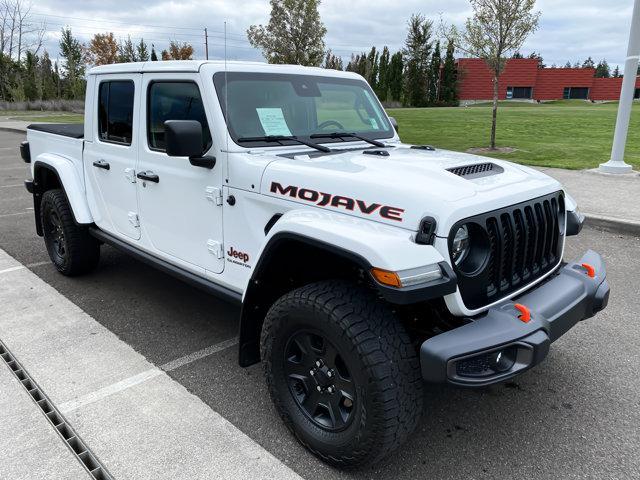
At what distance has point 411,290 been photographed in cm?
203

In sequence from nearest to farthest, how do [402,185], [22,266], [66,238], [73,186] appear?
1. [402,185]
2. [73,186]
3. [66,238]
4. [22,266]

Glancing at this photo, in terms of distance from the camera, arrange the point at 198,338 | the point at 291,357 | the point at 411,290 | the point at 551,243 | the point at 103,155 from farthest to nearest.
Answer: the point at 103,155
the point at 198,338
the point at 551,243
the point at 291,357
the point at 411,290

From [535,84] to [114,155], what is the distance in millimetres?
59706

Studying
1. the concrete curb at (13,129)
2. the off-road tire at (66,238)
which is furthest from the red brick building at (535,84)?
the off-road tire at (66,238)

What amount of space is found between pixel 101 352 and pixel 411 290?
244 centimetres

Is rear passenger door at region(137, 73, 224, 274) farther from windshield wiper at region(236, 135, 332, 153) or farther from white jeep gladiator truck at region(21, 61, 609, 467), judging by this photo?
windshield wiper at region(236, 135, 332, 153)

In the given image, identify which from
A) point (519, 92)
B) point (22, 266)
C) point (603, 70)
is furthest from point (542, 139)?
point (603, 70)

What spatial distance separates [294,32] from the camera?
3156 centimetres

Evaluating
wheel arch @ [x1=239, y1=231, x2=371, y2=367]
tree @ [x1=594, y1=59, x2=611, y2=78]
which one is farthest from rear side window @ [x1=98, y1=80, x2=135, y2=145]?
tree @ [x1=594, y1=59, x2=611, y2=78]

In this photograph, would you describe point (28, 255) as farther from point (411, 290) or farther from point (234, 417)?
point (411, 290)

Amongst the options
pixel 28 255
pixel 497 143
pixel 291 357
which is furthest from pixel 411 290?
pixel 497 143

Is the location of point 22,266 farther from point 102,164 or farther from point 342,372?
point 342,372

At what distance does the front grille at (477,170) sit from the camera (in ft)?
8.87

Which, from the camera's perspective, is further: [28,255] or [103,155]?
[28,255]
